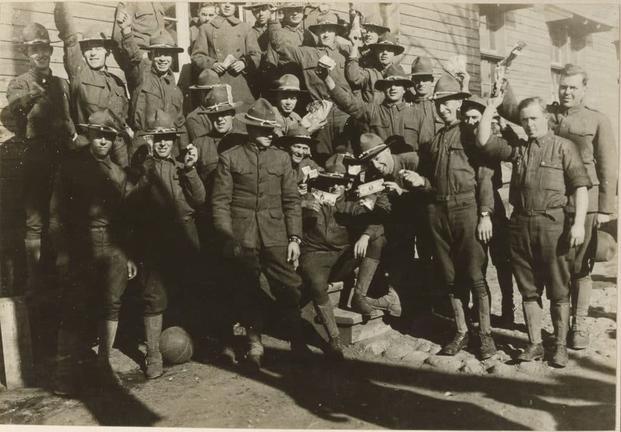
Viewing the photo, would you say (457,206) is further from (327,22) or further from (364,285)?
(327,22)

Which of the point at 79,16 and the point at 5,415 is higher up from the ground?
the point at 79,16

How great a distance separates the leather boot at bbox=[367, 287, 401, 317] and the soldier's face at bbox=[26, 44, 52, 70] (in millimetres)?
4008

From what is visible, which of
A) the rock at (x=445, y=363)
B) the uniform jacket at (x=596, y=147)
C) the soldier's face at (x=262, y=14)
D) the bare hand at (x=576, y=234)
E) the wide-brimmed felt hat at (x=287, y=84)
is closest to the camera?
the bare hand at (x=576, y=234)

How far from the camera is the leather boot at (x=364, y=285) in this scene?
205 inches

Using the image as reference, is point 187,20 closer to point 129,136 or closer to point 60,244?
point 129,136

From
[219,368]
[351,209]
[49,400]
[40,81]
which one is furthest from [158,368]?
[40,81]

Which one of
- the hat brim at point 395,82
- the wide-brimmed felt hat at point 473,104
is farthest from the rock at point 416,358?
the hat brim at point 395,82

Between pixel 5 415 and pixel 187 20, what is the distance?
16.1 feet

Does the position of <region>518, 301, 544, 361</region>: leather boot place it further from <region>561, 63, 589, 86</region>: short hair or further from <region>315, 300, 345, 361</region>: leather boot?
<region>561, 63, 589, 86</region>: short hair

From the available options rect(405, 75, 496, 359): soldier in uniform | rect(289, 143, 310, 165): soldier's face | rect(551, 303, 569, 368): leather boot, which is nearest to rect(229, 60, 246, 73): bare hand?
rect(289, 143, 310, 165): soldier's face

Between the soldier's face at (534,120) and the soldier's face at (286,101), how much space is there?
7.87 feet

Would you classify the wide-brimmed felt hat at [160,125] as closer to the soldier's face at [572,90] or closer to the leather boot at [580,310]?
the soldier's face at [572,90]

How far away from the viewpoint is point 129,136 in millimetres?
5555

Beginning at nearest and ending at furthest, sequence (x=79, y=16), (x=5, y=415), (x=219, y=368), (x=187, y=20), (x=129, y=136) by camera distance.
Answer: (x=5, y=415) < (x=219, y=368) < (x=129, y=136) < (x=79, y=16) < (x=187, y=20)
